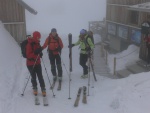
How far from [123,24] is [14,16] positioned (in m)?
8.79

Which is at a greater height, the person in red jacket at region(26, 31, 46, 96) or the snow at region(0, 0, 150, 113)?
the person in red jacket at region(26, 31, 46, 96)

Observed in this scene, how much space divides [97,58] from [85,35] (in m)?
8.66

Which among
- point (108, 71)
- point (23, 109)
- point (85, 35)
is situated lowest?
point (108, 71)

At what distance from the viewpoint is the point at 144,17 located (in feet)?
53.4

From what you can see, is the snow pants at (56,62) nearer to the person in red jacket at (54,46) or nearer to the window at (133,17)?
the person in red jacket at (54,46)

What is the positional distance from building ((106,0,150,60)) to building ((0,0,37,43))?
720 cm

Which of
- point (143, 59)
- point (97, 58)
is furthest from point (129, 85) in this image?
point (97, 58)

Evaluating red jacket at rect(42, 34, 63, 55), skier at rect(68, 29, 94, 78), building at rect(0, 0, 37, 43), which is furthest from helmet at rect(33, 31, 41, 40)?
building at rect(0, 0, 37, 43)

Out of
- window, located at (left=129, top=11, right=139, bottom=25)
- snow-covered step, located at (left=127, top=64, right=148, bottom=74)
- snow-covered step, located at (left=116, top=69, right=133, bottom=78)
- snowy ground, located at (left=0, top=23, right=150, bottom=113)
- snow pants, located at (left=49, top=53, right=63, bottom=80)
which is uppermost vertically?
window, located at (left=129, top=11, right=139, bottom=25)

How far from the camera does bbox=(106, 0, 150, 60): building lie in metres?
18.2

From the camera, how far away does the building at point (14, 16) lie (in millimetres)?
16688

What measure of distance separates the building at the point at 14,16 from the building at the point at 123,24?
7201 mm

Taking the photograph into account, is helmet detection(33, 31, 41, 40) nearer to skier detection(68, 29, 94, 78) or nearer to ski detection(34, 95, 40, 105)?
ski detection(34, 95, 40, 105)

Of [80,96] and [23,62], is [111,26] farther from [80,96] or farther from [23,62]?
[80,96]
